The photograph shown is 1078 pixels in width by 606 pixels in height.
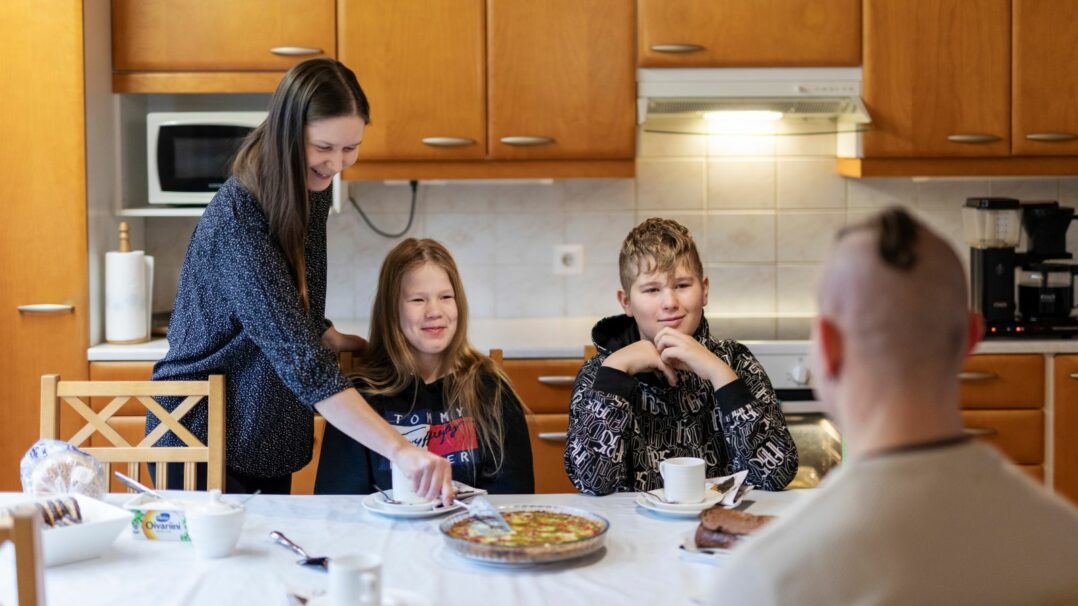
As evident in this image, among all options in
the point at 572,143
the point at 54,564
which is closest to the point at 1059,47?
the point at 572,143

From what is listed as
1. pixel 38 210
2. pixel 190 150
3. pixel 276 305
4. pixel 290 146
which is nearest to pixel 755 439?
pixel 276 305

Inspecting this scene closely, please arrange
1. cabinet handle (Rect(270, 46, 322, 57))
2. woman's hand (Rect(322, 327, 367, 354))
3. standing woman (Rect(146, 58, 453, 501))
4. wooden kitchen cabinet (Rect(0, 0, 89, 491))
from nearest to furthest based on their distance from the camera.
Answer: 1. standing woman (Rect(146, 58, 453, 501))
2. woman's hand (Rect(322, 327, 367, 354))
3. wooden kitchen cabinet (Rect(0, 0, 89, 491))
4. cabinet handle (Rect(270, 46, 322, 57))

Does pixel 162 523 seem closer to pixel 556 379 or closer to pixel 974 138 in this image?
pixel 556 379

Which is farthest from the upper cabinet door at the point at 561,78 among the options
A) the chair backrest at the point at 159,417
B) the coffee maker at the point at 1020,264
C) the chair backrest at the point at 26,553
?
the chair backrest at the point at 26,553

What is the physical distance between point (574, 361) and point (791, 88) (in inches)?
38.8

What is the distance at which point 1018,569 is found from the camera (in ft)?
2.74

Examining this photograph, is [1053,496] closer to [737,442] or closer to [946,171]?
[737,442]

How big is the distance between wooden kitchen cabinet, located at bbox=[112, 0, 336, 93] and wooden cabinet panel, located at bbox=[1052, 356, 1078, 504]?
2.20 metres

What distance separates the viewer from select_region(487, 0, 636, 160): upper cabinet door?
3297mm

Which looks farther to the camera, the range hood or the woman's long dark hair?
the range hood

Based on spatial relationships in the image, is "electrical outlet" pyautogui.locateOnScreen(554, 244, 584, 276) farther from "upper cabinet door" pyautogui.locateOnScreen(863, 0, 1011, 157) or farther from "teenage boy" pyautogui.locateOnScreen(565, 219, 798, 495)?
"teenage boy" pyautogui.locateOnScreen(565, 219, 798, 495)

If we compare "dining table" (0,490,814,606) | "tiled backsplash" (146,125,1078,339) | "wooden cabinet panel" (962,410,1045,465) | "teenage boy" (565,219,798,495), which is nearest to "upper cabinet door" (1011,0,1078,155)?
"tiled backsplash" (146,125,1078,339)

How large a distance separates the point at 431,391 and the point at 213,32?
155cm

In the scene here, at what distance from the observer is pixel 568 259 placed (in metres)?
3.67
